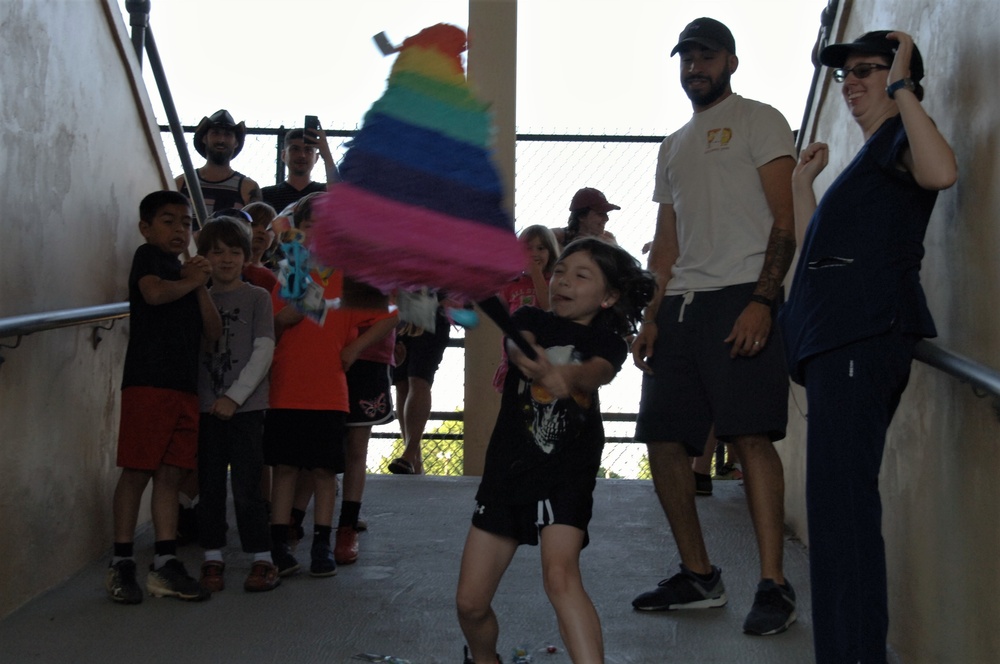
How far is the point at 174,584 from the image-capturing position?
3.30 m

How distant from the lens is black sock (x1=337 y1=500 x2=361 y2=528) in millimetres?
3863

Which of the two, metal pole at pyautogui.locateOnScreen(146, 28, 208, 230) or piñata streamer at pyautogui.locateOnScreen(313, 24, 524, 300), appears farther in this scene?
metal pole at pyautogui.locateOnScreen(146, 28, 208, 230)

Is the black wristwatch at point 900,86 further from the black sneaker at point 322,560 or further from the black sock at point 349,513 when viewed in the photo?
the black sock at point 349,513

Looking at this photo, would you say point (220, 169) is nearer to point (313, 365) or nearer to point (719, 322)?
point (313, 365)

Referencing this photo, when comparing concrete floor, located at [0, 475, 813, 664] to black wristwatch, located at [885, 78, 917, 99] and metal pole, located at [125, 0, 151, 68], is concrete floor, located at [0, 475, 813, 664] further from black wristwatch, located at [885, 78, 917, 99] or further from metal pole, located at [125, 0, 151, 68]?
metal pole, located at [125, 0, 151, 68]

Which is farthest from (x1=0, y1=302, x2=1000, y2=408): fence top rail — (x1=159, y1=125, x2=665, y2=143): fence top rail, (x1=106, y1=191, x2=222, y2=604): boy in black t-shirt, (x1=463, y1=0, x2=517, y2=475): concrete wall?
(x1=159, y1=125, x2=665, y2=143): fence top rail

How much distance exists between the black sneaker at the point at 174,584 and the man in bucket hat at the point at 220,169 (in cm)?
204

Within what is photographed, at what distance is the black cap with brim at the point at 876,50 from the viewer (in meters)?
2.44

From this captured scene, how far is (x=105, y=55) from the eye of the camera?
12.8 ft

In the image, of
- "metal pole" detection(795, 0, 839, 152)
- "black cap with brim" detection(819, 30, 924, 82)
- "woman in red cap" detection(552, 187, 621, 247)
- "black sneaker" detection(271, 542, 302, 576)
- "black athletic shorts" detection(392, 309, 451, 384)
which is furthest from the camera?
"black athletic shorts" detection(392, 309, 451, 384)

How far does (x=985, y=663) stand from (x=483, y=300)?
117 cm

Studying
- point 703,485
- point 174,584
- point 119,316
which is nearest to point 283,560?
point 174,584

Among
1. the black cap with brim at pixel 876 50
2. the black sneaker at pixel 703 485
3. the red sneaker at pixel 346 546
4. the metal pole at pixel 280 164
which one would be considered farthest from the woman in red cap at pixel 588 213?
the black cap with brim at pixel 876 50

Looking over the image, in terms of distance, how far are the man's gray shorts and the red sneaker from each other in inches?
42.8
